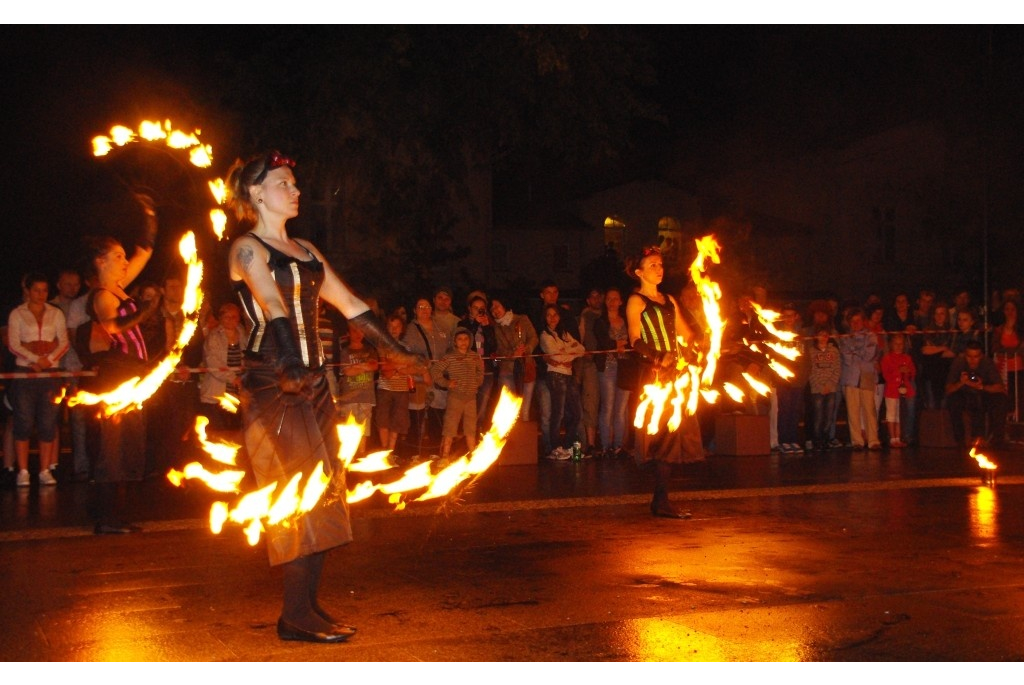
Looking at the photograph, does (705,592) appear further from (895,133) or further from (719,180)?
(719,180)

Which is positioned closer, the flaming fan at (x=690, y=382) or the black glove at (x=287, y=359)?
the black glove at (x=287, y=359)

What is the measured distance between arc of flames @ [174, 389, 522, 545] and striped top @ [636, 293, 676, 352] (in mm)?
3148

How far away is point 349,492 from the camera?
626cm

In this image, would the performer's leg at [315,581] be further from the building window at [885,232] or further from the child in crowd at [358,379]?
the building window at [885,232]

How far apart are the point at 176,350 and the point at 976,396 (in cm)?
1084

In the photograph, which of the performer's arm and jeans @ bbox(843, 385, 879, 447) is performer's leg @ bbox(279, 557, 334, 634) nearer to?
the performer's arm

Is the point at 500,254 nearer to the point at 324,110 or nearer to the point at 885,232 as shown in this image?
the point at 885,232

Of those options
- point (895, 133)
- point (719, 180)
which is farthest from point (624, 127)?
point (719, 180)

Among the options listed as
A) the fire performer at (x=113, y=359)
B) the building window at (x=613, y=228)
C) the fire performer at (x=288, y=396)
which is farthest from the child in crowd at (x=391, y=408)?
the building window at (x=613, y=228)

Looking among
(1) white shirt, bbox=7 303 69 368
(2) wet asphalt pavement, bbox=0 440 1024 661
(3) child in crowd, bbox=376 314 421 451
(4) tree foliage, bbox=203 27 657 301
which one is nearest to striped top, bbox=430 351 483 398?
(3) child in crowd, bbox=376 314 421 451

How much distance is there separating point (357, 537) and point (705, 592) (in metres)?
1.97

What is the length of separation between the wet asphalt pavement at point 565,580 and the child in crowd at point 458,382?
87.8 inches

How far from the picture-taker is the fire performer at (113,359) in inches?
350

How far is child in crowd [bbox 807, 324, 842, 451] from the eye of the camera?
15664mm
